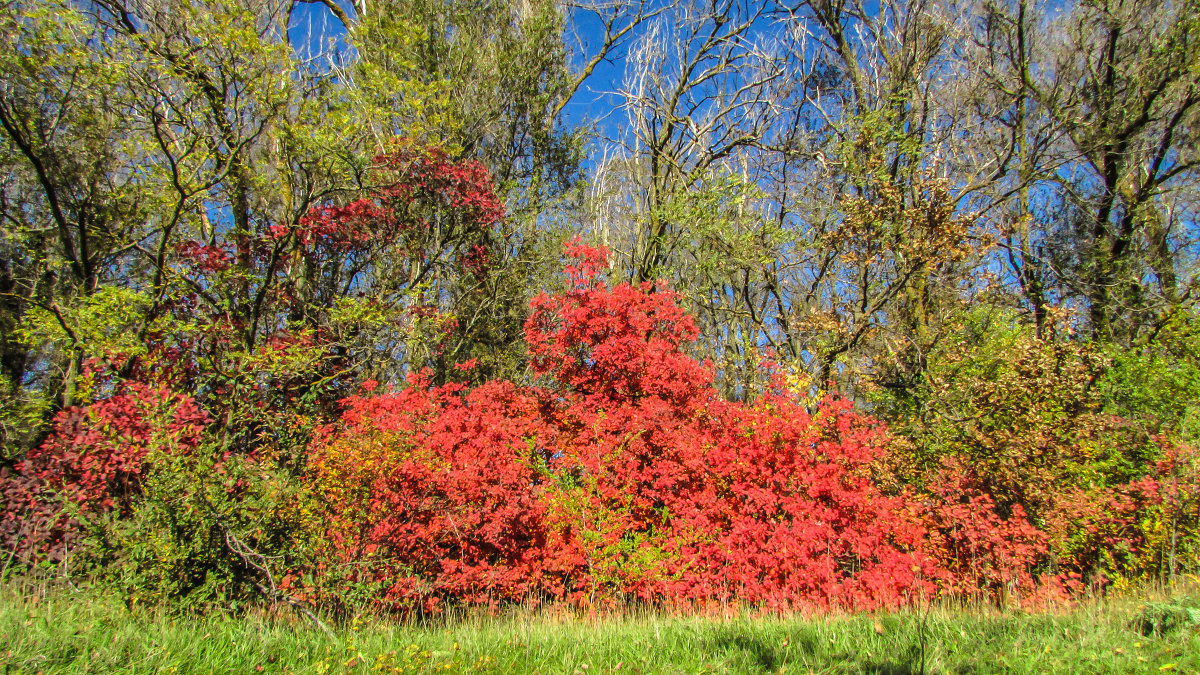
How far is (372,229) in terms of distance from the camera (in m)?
11.4

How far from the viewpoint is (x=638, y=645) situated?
12.7 ft

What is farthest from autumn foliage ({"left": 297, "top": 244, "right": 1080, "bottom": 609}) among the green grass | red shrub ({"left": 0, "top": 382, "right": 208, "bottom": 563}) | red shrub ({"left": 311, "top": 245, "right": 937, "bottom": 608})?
the green grass

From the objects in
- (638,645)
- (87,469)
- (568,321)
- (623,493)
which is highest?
(568,321)

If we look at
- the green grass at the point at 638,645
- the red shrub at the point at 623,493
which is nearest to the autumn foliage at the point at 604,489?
the red shrub at the point at 623,493

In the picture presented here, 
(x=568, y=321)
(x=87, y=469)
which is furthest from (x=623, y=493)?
(x=87, y=469)

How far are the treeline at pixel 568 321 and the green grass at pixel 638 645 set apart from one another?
1.49m

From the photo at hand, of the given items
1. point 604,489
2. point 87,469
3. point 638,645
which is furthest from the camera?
point 604,489

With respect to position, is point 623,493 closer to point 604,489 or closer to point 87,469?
point 604,489

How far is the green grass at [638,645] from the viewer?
3.22 m

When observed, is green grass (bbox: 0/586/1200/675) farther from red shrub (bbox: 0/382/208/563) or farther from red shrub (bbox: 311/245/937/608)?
red shrub (bbox: 311/245/937/608)

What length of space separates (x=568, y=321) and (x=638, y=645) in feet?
18.0

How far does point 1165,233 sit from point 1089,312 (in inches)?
98.8

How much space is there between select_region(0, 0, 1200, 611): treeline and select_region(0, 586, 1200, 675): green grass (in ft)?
4.88

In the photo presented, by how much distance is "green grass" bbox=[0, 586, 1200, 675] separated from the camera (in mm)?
3225
